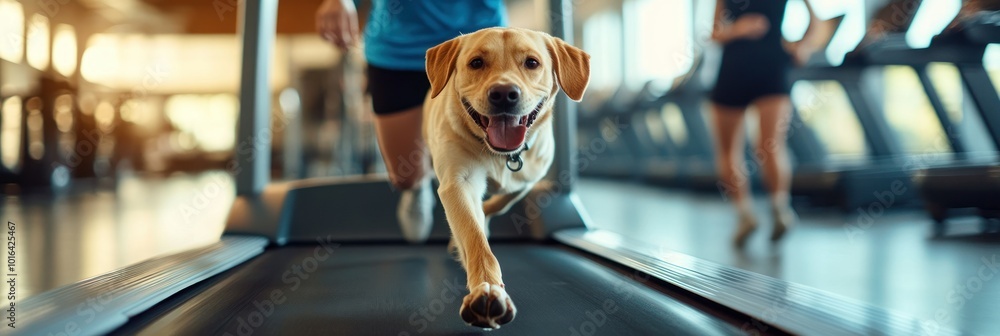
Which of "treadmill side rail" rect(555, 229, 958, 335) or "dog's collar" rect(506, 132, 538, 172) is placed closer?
"dog's collar" rect(506, 132, 538, 172)

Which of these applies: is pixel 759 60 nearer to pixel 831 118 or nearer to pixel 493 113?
pixel 493 113

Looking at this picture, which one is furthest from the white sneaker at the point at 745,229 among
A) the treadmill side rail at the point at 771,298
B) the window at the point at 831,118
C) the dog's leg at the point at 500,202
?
the window at the point at 831,118

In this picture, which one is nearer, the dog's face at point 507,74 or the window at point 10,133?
the dog's face at point 507,74

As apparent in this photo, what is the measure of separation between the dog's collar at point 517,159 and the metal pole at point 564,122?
1.07 m

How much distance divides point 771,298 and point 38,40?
264 centimetres

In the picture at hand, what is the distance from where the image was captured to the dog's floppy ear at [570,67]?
95 centimetres

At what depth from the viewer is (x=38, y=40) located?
2400mm

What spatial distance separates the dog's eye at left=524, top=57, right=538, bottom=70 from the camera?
948 mm

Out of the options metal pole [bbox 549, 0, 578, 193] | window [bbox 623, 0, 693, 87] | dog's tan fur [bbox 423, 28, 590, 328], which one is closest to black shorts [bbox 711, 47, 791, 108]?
window [bbox 623, 0, 693, 87]

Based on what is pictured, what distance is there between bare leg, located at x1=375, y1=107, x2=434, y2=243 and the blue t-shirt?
226 mm

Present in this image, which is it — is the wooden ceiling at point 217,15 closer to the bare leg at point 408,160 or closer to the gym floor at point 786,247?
the gym floor at point 786,247

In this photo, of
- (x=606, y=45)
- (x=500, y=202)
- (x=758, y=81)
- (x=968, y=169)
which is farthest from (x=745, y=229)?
(x=606, y=45)

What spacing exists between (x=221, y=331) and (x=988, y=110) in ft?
13.6

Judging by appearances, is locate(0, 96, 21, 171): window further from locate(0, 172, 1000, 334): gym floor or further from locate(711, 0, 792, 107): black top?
locate(711, 0, 792, 107): black top
